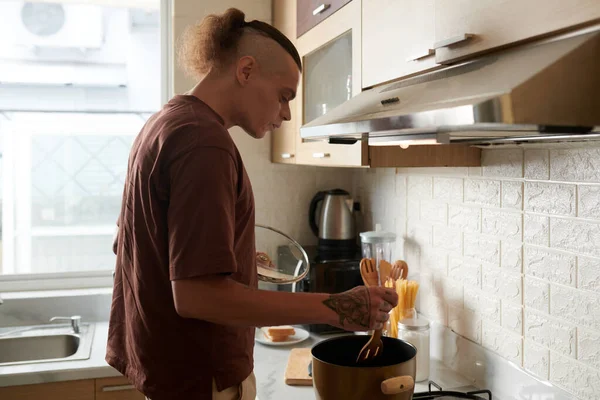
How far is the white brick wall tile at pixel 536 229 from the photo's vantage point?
4.83 ft

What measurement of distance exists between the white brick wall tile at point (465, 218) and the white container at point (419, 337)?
30 cm

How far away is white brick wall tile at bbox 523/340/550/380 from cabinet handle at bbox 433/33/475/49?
78cm

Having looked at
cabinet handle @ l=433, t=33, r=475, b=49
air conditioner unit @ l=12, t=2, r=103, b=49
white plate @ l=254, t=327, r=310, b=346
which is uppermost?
air conditioner unit @ l=12, t=2, r=103, b=49

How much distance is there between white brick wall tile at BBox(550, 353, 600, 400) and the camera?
1345 millimetres

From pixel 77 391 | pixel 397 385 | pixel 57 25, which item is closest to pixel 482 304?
pixel 397 385

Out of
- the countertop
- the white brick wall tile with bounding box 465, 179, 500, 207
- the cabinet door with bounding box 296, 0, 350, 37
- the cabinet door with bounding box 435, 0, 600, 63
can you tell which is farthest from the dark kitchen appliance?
the cabinet door with bounding box 435, 0, 600, 63

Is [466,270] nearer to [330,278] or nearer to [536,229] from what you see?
[536,229]

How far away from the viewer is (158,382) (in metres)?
1.25

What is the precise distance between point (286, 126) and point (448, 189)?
789mm

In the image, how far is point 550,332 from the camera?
4.82 ft

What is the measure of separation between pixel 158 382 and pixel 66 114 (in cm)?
189

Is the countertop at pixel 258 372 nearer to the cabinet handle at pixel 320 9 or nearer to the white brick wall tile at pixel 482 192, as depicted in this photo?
the white brick wall tile at pixel 482 192

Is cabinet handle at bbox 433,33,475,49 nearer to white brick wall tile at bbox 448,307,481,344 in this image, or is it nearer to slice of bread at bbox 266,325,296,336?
white brick wall tile at bbox 448,307,481,344

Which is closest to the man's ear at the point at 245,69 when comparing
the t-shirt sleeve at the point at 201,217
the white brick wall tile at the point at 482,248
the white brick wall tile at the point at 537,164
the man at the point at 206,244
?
the man at the point at 206,244
